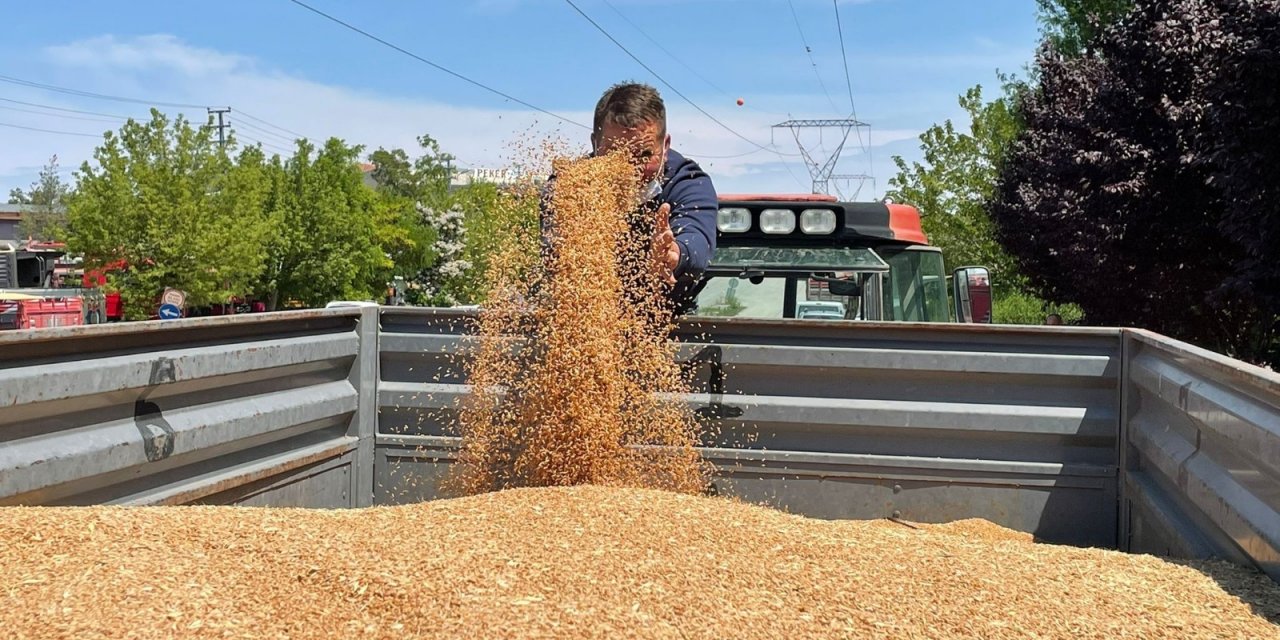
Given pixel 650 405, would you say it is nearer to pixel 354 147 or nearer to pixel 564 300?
pixel 564 300

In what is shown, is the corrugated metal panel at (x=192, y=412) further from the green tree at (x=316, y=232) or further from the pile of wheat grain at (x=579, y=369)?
the green tree at (x=316, y=232)

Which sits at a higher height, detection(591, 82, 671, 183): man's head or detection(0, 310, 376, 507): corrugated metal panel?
detection(591, 82, 671, 183): man's head

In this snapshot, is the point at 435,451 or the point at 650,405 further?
the point at 435,451

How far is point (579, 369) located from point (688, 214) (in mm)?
852

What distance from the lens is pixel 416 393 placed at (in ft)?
14.6

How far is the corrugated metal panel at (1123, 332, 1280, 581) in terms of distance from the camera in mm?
2807

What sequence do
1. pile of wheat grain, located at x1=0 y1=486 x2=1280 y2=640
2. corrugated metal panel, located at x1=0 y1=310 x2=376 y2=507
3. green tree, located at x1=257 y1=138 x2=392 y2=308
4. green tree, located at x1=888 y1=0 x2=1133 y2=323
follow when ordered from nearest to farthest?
Answer: pile of wheat grain, located at x1=0 y1=486 x2=1280 y2=640 → corrugated metal panel, located at x1=0 y1=310 x2=376 y2=507 → green tree, located at x1=888 y1=0 x2=1133 y2=323 → green tree, located at x1=257 y1=138 x2=392 y2=308

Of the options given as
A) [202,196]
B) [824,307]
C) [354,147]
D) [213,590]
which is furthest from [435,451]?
[354,147]

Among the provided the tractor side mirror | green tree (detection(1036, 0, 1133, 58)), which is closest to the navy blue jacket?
the tractor side mirror

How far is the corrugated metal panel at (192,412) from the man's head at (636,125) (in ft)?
3.78

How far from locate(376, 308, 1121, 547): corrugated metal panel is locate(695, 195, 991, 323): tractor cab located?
120 centimetres

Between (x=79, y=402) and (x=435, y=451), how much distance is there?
4.84 feet

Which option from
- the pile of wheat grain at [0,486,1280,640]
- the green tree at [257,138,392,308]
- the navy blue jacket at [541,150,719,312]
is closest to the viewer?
the pile of wheat grain at [0,486,1280,640]

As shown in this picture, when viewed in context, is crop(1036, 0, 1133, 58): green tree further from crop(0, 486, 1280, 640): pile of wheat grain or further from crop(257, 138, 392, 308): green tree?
crop(257, 138, 392, 308): green tree
